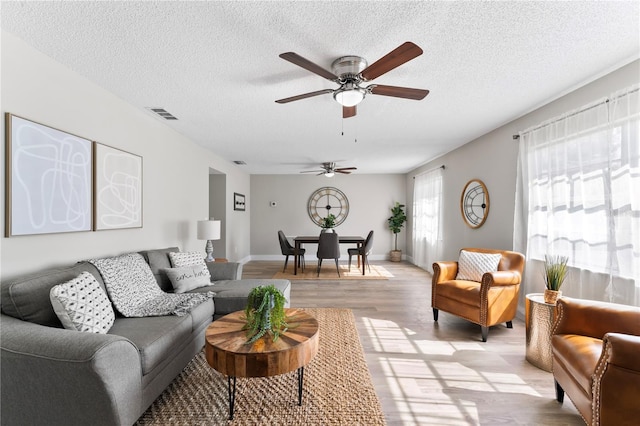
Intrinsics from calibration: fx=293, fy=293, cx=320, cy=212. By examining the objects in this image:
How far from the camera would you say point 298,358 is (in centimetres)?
170

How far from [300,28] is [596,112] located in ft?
8.26

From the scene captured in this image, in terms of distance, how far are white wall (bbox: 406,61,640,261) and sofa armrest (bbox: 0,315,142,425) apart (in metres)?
3.86

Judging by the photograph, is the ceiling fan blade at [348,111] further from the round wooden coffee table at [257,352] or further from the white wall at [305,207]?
the white wall at [305,207]

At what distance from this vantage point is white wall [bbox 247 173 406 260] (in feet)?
26.0

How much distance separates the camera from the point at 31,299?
172cm

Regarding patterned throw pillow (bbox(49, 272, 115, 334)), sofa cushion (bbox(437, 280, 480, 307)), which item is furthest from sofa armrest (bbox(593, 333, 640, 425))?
patterned throw pillow (bbox(49, 272, 115, 334))

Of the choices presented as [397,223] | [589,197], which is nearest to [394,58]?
[589,197]

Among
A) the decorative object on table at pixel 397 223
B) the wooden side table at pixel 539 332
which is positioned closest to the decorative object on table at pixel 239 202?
the decorative object on table at pixel 397 223

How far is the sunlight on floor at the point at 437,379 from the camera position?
6.06ft

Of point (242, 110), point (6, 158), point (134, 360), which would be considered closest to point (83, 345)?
point (134, 360)

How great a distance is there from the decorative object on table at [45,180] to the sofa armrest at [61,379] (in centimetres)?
85

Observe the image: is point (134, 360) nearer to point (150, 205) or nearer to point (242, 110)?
point (150, 205)

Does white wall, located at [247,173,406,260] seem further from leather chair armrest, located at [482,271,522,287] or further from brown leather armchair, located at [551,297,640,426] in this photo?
brown leather armchair, located at [551,297,640,426]

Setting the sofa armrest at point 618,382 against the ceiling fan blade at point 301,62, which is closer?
the sofa armrest at point 618,382
